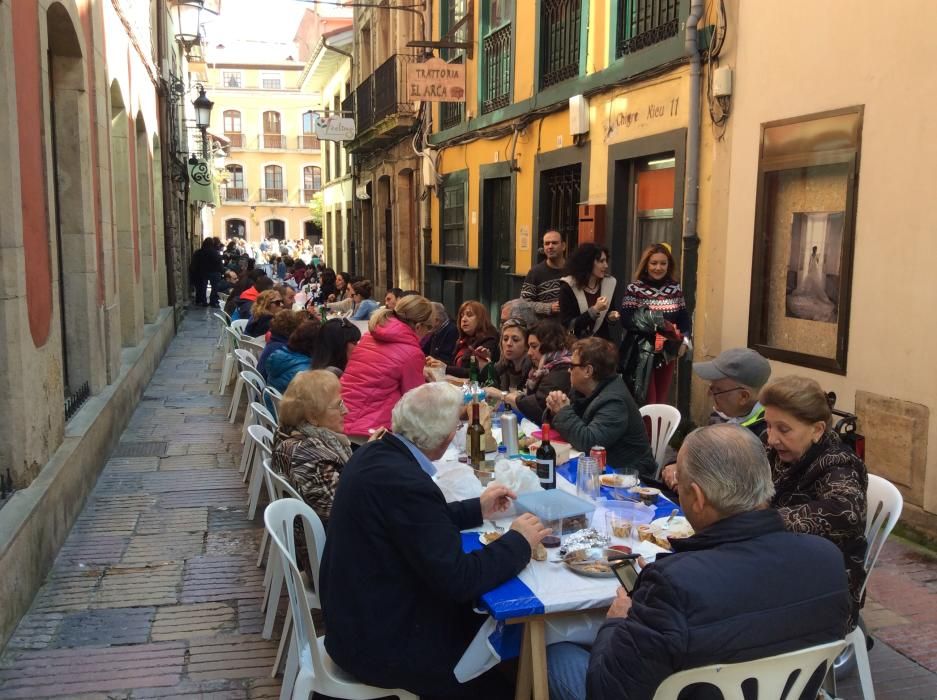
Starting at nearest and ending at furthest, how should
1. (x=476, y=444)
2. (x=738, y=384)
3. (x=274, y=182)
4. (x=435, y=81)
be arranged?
(x=738, y=384) → (x=476, y=444) → (x=435, y=81) → (x=274, y=182)

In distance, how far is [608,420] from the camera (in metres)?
4.19

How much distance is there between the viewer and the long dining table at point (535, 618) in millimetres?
2605

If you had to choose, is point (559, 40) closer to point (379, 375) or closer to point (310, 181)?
point (379, 375)

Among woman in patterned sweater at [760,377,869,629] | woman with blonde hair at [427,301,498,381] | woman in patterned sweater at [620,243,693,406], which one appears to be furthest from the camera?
woman with blonde hair at [427,301,498,381]

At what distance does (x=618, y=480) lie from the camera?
3.67 m

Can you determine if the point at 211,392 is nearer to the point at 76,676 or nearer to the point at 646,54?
the point at 646,54

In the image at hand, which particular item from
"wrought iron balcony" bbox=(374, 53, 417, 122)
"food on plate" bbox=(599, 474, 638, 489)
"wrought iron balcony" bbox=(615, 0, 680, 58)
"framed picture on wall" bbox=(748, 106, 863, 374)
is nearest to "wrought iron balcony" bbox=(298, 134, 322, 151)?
"wrought iron balcony" bbox=(374, 53, 417, 122)

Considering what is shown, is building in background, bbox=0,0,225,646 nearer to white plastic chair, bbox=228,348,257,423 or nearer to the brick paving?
the brick paving

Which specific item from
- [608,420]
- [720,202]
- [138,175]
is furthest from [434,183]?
[608,420]

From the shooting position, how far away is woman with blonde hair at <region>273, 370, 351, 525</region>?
3.63m

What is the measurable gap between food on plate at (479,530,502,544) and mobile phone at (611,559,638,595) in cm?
57

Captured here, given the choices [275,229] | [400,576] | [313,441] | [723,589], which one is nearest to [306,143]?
[275,229]

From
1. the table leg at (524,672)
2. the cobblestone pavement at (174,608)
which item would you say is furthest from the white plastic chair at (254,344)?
the table leg at (524,672)

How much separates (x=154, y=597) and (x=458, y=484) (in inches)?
74.7
